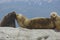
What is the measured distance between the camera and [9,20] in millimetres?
1679

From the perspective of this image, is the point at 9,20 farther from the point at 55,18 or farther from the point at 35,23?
the point at 55,18

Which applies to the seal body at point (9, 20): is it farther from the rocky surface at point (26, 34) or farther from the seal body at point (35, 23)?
the rocky surface at point (26, 34)

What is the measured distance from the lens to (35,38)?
1447 millimetres

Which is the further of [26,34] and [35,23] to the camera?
[35,23]

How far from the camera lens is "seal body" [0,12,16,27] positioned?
1.68m

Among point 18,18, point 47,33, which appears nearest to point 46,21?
point 47,33

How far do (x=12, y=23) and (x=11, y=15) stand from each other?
0.27 feet

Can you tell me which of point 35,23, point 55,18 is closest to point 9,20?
point 35,23

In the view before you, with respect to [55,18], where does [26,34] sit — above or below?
below

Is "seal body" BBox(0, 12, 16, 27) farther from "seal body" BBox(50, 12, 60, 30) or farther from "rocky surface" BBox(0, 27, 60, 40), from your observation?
"seal body" BBox(50, 12, 60, 30)

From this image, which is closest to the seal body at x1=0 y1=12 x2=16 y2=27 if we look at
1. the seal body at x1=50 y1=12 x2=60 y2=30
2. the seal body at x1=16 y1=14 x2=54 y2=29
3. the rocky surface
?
the seal body at x1=16 y1=14 x2=54 y2=29

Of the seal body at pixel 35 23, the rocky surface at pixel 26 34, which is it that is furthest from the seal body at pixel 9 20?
the rocky surface at pixel 26 34

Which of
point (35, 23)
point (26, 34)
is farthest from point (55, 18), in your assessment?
point (26, 34)

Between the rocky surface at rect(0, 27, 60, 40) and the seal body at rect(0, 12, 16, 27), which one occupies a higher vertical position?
the seal body at rect(0, 12, 16, 27)
